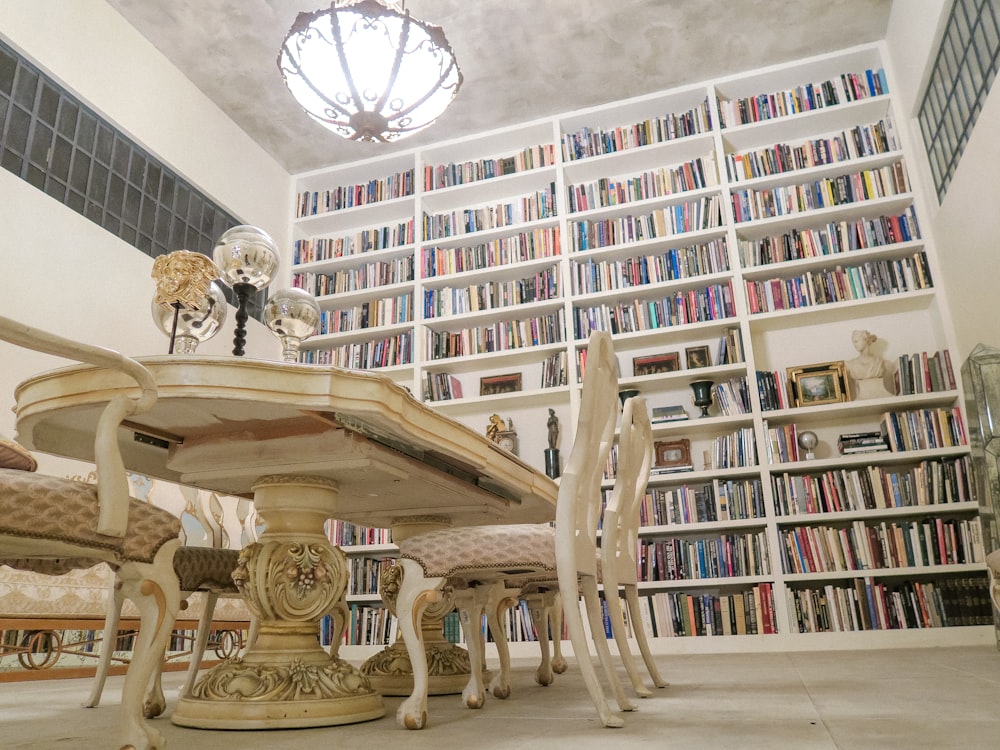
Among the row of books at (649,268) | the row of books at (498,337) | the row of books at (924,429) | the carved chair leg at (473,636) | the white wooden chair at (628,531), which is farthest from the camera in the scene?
the row of books at (498,337)

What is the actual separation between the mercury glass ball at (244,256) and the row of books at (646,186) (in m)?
2.99

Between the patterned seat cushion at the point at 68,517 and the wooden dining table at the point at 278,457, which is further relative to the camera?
the wooden dining table at the point at 278,457

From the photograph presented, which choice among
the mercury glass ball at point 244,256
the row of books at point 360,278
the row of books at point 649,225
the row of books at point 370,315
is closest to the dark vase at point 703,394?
the row of books at point 649,225

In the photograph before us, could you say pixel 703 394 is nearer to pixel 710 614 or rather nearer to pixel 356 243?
pixel 710 614

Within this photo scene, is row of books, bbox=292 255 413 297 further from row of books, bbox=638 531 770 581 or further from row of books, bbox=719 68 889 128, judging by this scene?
row of books, bbox=638 531 770 581

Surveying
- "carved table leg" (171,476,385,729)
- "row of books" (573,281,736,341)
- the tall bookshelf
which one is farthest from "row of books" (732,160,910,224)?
"carved table leg" (171,476,385,729)

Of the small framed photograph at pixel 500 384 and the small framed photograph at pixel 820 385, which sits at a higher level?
the small framed photograph at pixel 500 384

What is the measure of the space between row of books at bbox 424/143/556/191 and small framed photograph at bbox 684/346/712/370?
1.68 metres

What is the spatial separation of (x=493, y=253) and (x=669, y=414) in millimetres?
1668

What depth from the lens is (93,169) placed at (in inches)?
155

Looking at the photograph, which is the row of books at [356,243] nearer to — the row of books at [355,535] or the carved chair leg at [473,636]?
the row of books at [355,535]

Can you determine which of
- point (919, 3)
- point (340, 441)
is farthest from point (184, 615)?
point (919, 3)

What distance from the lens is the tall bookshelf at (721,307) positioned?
12.3 feet

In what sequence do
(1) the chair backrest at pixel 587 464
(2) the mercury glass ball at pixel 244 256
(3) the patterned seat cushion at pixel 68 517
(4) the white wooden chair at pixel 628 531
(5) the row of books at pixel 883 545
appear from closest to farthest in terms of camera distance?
(3) the patterned seat cushion at pixel 68 517
(1) the chair backrest at pixel 587 464
(4) the white wooden chair at pixel 628 531
(2) the mercury glass ball at pixel 244 256
(5) the row of books at pixel 883 545
